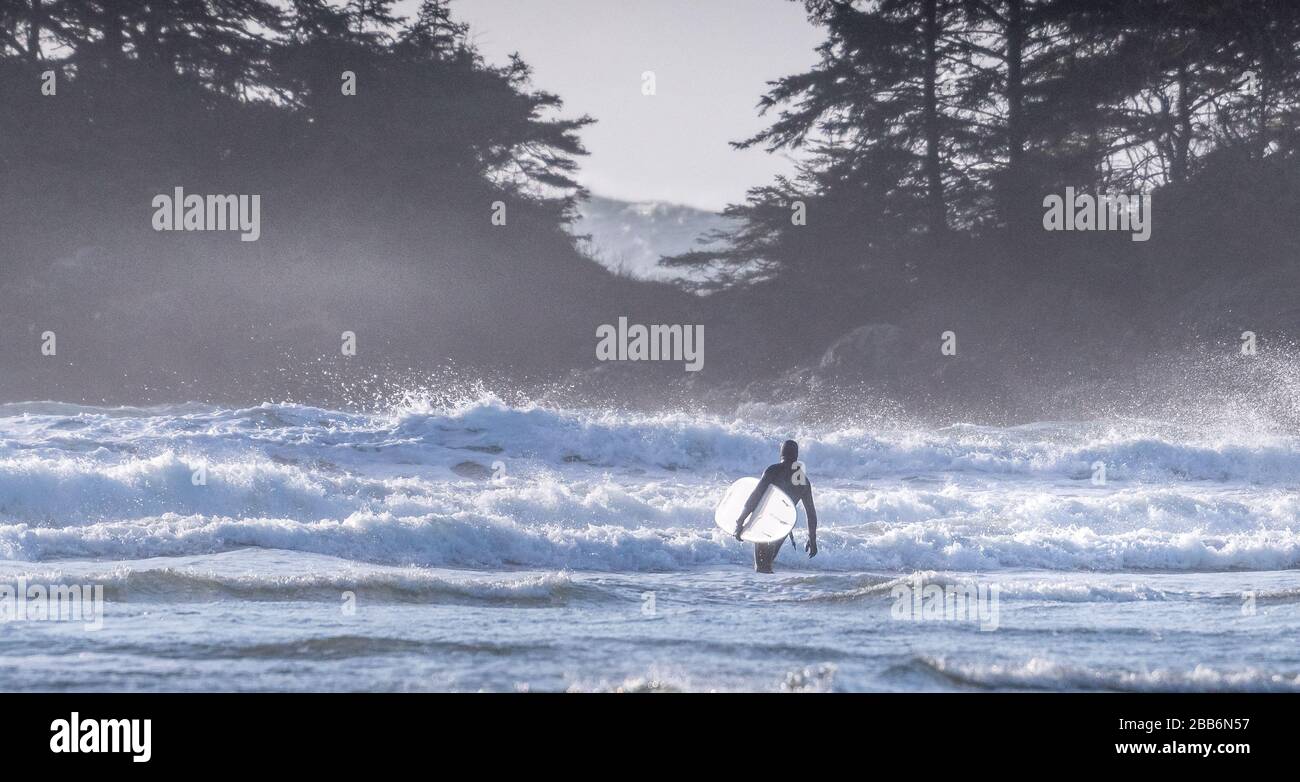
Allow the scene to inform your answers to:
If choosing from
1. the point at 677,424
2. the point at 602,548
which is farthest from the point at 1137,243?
the point at 602,548

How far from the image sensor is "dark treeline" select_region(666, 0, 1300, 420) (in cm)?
3173

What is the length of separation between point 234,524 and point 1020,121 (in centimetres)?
2763

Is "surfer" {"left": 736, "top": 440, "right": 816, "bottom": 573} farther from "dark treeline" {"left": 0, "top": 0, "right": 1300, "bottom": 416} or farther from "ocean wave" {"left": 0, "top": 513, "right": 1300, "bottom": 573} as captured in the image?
"dark treeline" {"left": 0, "top": 0, "right": 1300, "bottom": 416}

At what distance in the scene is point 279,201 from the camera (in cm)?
3916

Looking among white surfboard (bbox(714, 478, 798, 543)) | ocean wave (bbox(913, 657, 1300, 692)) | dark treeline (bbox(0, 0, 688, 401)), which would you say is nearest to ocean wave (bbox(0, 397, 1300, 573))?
white surfboard (bbox(714, 478, 798, 543))

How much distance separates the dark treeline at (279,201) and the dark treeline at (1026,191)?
628cm

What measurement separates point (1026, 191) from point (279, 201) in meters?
22.6

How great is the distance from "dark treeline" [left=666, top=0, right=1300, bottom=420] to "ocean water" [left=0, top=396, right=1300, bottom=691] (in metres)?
12.1

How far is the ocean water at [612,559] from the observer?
6801mm

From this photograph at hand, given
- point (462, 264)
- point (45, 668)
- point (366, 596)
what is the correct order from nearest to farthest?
point (45, 668) < point (366, 596) < point (462, 264)

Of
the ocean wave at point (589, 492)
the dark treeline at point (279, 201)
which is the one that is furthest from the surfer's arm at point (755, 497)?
the dark treeline at point (279, 201)
